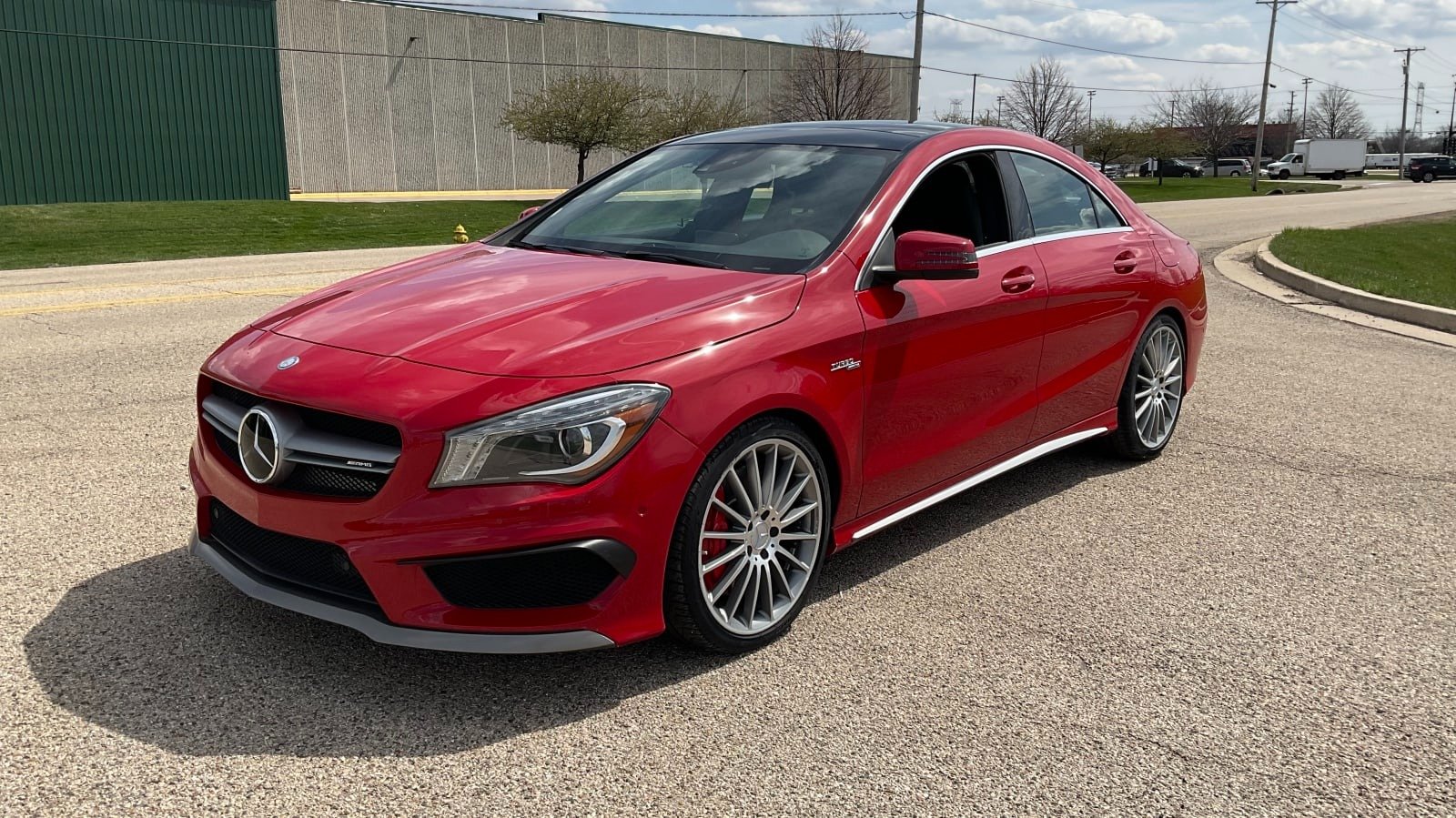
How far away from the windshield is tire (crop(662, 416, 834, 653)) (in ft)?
2.27

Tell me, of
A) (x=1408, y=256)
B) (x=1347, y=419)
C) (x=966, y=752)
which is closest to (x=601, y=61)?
(x=1408, y=256)

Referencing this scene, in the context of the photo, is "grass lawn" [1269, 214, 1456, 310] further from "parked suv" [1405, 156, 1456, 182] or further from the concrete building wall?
"parked suv" [1405, 156, 1456, 182]

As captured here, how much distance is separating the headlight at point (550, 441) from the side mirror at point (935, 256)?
125 cm

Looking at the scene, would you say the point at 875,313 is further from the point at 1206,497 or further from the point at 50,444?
the point at 50,444

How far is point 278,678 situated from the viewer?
10.9 feet

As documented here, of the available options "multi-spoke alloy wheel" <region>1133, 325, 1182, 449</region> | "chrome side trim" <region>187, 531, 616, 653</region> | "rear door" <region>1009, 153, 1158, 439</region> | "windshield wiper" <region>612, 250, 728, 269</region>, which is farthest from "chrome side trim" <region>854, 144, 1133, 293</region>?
"chrome side trim" <region>187, 531, 616, 653</region>

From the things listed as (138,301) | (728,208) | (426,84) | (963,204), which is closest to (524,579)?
(728,208)

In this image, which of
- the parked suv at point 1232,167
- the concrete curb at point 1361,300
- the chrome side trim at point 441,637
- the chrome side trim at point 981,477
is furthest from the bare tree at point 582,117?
the parked suv at point 1232,167

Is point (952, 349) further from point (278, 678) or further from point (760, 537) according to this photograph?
point (278, 678)

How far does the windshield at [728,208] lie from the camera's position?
4.07 meters

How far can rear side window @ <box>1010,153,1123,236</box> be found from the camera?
502 cm

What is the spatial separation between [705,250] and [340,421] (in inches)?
59.4

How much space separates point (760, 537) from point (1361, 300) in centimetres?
1056

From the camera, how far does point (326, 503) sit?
309cm
